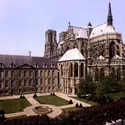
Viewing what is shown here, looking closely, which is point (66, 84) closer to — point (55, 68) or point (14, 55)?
point (55, 68)

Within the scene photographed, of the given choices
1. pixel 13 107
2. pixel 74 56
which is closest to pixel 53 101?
pixel 13 107

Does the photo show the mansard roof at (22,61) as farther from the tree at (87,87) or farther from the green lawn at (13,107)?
the tree at (87,87)

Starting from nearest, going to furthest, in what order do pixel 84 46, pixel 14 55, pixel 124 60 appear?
pixel 124 60 → pixel 14 55 → pixel 84 46

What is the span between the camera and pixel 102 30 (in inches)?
2815

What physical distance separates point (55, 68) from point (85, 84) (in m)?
21.3

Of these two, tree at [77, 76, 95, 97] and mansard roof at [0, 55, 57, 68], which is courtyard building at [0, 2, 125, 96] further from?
tree at [77, 76, 95, 97]

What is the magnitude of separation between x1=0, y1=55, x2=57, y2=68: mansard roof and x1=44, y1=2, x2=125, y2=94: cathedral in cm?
536

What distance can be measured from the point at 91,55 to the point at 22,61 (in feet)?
92.3

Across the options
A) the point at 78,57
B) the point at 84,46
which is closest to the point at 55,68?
the point at 78,57

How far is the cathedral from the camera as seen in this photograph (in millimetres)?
57375

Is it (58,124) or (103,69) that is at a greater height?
(103,69)

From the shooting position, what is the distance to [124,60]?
56531 mm

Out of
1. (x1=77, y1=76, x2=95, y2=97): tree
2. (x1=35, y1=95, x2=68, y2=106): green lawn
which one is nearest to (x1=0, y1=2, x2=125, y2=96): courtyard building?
(x1=77, y1=76, x2=95, y2=97): tree

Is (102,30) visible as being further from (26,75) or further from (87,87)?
(26,75)
